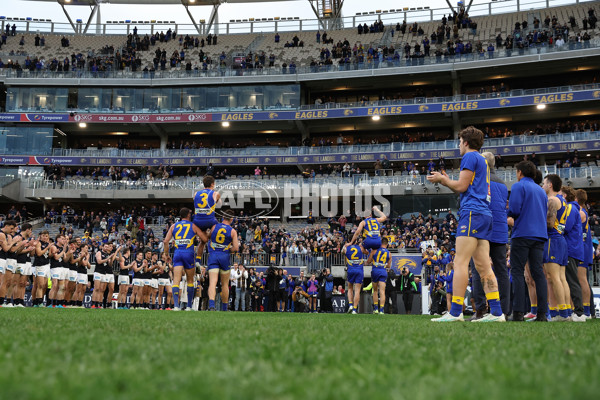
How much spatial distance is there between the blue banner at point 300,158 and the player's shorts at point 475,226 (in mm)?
34644

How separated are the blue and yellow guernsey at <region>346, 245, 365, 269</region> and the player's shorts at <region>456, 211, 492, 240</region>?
7.79 meters

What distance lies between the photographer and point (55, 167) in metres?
45.9

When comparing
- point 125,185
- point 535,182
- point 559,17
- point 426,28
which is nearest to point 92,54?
point 125,185

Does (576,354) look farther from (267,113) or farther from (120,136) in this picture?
(120,136)

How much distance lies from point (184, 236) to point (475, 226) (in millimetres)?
6621

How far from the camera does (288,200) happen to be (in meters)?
42.8

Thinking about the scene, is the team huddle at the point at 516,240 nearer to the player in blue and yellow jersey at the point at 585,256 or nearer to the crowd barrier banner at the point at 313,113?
the player in blue and yellow jersey at the point at 585,256

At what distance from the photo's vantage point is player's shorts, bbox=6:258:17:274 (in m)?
14.4

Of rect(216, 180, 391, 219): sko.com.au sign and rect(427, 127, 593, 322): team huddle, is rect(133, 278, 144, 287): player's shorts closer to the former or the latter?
rect(427, 127, 593, 322): team huddle

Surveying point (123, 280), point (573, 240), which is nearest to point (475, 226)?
point (573, 240)

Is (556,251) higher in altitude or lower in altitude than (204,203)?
lower

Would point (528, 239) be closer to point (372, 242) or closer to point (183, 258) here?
point (372, 242)

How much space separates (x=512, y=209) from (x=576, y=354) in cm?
536

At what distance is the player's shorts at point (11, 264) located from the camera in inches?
568
